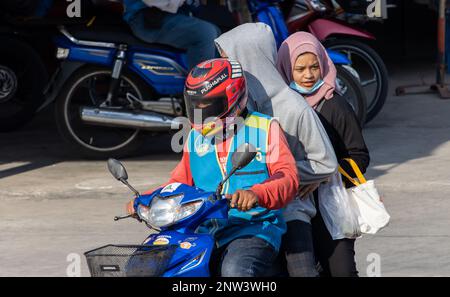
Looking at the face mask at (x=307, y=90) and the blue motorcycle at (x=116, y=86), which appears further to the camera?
the blue motorcycle at (x=116, y=86)

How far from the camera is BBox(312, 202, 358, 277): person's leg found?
490cm

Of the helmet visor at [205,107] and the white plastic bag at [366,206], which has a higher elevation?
the helmet visor at [205,107]

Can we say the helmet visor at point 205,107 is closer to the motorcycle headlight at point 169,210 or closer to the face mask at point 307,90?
the motorcycle headlight at point 169,210

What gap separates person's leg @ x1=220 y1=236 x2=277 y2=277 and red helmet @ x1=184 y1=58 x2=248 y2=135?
1.49 ft

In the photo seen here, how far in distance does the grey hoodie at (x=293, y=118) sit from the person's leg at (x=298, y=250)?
0.17 feet

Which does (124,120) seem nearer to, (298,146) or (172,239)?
(298,146)

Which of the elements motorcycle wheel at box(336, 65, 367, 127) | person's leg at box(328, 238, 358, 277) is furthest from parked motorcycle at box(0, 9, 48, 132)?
person's leg at box(328, 238, 358, 277)

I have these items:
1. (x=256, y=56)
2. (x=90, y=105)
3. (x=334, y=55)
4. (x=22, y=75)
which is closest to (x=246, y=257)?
(x=256, y=56)

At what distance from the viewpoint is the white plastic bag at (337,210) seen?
16.1 ft

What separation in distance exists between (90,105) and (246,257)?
5795 mm

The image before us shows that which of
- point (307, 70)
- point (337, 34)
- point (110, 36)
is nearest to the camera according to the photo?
point (307, 70)

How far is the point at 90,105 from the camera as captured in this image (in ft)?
32.5

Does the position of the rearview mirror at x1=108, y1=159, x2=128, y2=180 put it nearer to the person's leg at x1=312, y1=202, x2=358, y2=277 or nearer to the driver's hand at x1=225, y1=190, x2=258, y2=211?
the driver's hand at x1=225, y1=190, x2=258, y2=211

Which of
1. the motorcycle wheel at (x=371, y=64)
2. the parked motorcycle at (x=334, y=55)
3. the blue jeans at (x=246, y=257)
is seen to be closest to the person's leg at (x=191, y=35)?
the parked motorcycle at (x=334, y=55)
